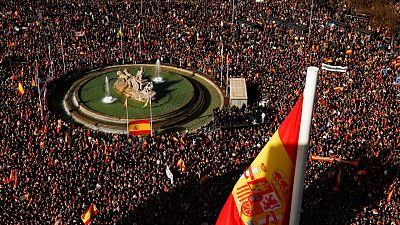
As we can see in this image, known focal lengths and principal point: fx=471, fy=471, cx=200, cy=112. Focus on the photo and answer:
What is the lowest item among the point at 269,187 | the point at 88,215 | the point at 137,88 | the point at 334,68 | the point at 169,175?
the point at 88,215

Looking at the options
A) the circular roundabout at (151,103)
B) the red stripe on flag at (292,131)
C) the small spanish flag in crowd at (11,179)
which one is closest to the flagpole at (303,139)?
the red stripe on flag at (292,131)

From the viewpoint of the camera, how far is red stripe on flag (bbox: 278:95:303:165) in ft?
34.9

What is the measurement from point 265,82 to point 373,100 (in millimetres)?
10774

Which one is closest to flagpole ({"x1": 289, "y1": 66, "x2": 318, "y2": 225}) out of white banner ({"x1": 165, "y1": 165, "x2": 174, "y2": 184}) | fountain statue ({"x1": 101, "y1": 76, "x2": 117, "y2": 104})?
white banner ({"x1": 165, "y1": 165, "x2": 174, "y2": 184})

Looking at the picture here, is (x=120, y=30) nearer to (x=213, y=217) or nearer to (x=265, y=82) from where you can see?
(x=265, y=82)

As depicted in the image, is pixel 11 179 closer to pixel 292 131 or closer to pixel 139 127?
pixel 139 127

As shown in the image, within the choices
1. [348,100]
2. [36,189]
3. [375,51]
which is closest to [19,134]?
[36,189]

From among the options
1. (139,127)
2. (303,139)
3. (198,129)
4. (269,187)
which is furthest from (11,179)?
(303,139)

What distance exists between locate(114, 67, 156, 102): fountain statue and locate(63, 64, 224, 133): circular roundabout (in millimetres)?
465

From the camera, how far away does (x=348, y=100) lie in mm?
37562

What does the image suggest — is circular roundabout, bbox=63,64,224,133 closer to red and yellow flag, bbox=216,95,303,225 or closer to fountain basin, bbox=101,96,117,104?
fountain basin, bbox=101,96,117,104

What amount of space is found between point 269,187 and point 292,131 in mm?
1793

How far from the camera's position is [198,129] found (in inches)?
1494

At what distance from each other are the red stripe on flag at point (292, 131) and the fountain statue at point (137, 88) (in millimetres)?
30083
